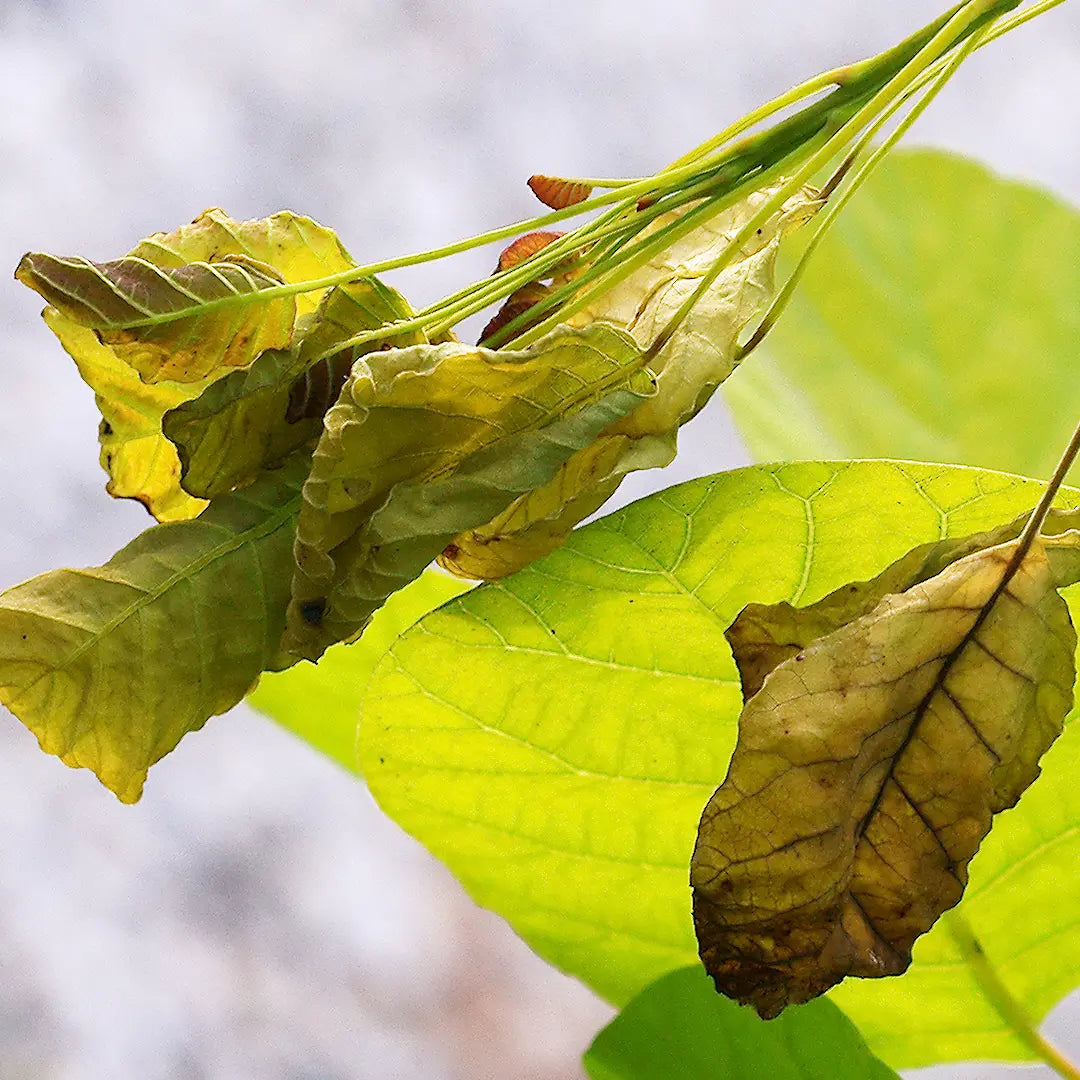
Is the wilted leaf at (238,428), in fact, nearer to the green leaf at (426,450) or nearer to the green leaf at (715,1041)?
the green leaf at (426,450)

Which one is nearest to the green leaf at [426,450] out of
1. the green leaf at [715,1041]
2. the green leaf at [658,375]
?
the green leaf at [658,375]

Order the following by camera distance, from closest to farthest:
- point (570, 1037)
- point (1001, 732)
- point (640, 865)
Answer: point (1001, 732), point (640, 865), point (570, 1037)

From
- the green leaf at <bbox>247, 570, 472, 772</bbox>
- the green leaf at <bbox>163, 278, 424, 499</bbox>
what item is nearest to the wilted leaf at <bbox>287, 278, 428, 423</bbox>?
the green leaf at <bbox>163, 278, 424, 499</bbox>

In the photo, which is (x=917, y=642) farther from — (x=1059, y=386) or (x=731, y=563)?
(x=1059, y=386)

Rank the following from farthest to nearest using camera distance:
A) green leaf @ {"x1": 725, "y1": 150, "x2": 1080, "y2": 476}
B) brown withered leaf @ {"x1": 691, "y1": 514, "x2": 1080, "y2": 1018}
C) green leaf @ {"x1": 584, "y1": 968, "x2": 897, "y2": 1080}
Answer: green leaf @ {"x1": 725, "y1": 150, "x2": 1080, "y2": 476} → green leaf @ {"x1": 584, "y1": 968, "x2": 897, "y2": 1080} → brown withered leaf @ {"x1": 691, "y1": 514, "x2": 1080, "y2": 1018}

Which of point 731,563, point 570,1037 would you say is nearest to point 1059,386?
point 731,563

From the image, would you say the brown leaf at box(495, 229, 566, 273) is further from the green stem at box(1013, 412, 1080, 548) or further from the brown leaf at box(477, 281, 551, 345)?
the green stem at box(1013, 412, 1080, 548)
